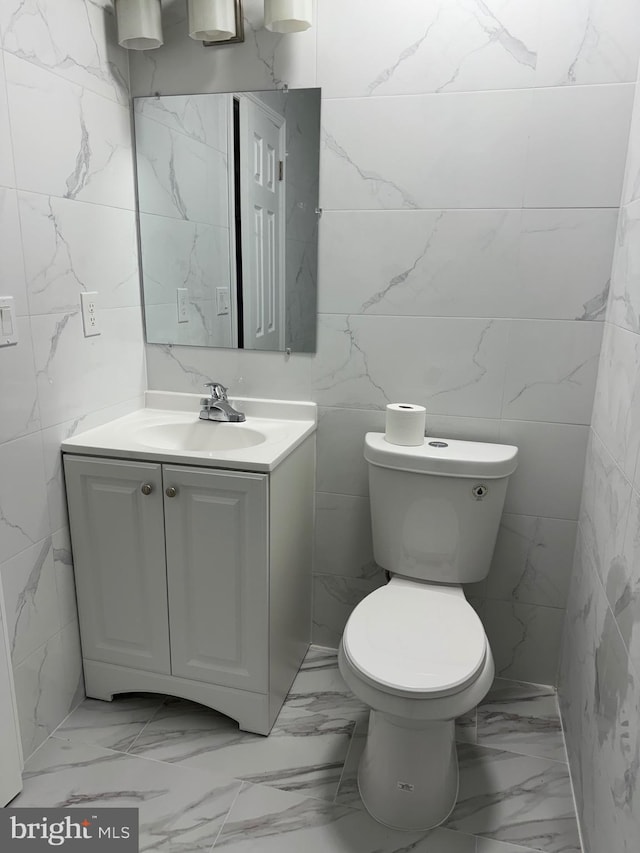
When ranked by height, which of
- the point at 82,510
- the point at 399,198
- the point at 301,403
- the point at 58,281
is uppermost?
the point at 399,198

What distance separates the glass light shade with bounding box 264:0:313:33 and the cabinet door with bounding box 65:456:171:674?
47.3 inches

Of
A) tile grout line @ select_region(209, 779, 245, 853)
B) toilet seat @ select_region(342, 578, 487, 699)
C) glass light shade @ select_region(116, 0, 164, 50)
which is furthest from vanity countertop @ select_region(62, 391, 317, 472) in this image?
glass light shade @ select_region(116, 0, 164, 50)

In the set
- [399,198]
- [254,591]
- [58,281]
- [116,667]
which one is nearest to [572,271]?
[399,198]

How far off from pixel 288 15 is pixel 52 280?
914 mm

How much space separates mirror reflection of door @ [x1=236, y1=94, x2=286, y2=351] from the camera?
180cm

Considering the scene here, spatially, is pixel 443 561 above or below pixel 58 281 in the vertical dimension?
below

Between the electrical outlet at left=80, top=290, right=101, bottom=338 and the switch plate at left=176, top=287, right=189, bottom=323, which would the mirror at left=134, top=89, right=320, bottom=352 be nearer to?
the switch plate at left=176, top=287, right=189, bottom=323

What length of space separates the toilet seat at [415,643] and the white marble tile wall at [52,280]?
2.77 feet

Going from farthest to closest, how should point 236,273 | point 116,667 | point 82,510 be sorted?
point 236,273 → point 116,667 → point 82,510

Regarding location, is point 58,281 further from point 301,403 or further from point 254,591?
point 254,591

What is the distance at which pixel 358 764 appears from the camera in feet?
5.40

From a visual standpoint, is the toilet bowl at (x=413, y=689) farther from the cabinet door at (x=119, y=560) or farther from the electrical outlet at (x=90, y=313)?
the electrical outlet at (x=90, y=313)

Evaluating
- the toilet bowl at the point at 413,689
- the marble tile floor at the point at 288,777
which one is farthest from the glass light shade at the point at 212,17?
the marble tile floor at the point at 288,777

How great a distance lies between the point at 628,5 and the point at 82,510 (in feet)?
6.28
